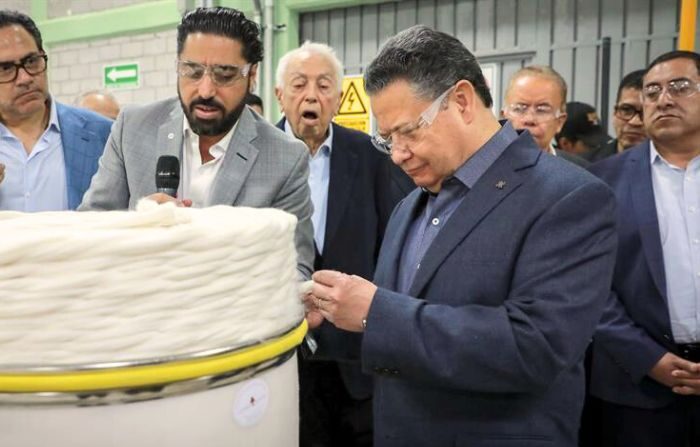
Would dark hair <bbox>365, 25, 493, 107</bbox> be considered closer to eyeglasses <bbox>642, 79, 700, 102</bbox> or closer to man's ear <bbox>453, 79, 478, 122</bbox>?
man's ear <bbox>453, 79, 478, 122</bbox>

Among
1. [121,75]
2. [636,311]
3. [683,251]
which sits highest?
[121,75]

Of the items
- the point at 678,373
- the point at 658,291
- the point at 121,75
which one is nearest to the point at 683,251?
the point at 658,291

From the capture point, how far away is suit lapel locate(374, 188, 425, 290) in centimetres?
142

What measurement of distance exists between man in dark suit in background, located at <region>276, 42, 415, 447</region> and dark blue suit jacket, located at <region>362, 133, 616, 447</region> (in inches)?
36.8

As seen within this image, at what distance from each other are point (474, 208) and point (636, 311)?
95 centimetres

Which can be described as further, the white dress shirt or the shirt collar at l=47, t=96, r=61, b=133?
the shirt collar at l=47, t=96, r=61, b=133

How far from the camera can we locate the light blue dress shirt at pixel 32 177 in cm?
207

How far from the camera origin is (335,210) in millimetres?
2363

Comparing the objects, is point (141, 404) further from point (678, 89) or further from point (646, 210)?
point (678, 89)

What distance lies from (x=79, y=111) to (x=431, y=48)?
4.68 feet

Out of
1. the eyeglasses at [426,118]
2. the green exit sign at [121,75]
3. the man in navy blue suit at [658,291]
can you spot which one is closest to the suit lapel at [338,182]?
the man in navy blue suit at [658,291]

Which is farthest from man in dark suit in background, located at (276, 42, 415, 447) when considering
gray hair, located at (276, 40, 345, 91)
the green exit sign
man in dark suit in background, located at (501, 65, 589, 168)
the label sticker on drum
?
the green exit sign

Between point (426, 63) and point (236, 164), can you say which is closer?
point (426, 63)

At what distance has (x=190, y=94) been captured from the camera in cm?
156
